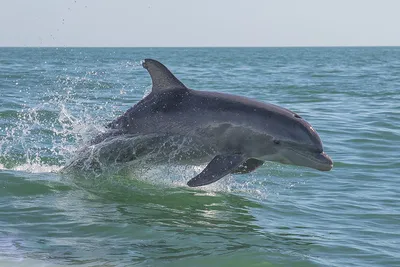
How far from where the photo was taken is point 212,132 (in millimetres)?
9102

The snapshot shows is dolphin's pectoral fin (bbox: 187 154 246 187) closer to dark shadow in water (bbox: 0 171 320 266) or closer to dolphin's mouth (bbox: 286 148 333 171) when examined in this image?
dark shadow in water (bbox: 0 171 320 266)

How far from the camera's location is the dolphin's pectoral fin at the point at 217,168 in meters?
8.51

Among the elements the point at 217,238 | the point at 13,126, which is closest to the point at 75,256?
the point at 217,238

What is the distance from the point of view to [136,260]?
6785mm

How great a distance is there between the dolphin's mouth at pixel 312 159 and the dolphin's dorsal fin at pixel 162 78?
5.50 ft

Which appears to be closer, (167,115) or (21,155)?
(167,115)

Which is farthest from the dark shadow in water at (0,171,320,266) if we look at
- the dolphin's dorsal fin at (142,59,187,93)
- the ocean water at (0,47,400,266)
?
the dolphin's dorsal fin at (142,59,187,93)

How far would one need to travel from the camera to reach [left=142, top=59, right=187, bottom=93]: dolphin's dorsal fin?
915 centimetres

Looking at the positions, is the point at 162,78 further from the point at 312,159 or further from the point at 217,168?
the point at 312,159

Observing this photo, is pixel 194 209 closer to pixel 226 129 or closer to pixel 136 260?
pixel 226 129

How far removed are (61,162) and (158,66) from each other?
3.54 meters

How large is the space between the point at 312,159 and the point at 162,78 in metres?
2.20

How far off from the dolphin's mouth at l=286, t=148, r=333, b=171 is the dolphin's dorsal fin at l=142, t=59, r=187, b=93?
5.50 ft

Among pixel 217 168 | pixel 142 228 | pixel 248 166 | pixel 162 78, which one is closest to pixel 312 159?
pixel 248 166
